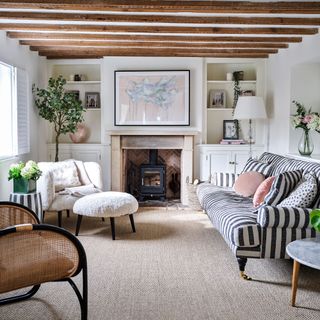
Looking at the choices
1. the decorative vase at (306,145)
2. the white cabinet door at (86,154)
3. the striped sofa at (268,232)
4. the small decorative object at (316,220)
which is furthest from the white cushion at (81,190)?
the small decorative object at (316,220)

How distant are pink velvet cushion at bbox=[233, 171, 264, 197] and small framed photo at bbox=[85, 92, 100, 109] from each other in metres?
2.96

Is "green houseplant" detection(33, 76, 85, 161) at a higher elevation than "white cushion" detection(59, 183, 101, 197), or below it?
higher

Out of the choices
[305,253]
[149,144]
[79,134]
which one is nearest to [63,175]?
[79,134]

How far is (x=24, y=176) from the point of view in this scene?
475 centimetres

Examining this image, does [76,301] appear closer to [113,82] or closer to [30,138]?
[30,138]

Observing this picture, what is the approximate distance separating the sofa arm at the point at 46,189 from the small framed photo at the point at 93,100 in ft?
6.95

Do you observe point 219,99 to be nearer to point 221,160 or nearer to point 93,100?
point 221,160

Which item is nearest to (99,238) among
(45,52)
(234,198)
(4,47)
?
(234,198)

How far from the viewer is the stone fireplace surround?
22.2ft

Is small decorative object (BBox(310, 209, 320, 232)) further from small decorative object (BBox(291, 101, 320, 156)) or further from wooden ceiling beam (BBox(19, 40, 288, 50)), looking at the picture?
wooden ceiling beam (BBox(19, 40, 288, 50))

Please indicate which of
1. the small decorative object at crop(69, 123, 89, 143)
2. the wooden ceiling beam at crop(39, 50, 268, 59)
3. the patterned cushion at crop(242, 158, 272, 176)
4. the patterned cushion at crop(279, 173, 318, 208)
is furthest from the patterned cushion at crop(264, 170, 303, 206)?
the small decorative object at crop(69, 123, 89, 143)

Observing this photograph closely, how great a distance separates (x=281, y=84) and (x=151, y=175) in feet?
7.79

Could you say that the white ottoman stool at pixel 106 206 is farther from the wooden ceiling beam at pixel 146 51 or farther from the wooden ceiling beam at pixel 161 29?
the wooden ceiling beam at pixel 146 51

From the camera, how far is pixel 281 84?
20.7 feet
